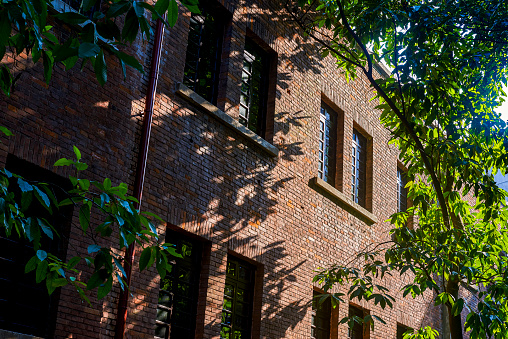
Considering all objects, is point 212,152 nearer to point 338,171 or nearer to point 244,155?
point 244,155

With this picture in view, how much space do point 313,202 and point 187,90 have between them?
13.0ft

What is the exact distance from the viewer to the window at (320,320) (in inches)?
444

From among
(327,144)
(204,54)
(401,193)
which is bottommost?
(204,54)

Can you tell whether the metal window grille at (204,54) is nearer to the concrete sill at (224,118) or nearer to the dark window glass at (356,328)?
the concrete sill at (224,118)

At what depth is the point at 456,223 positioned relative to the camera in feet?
31.7

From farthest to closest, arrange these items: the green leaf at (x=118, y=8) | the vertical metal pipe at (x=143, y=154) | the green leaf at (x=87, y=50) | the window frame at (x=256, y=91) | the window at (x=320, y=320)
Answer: the window at (x=320, y=320), the window frame at (x=256, y=91), the vertical metal pipe at (x=143, y=154), the green leaf at (x=118, y=8), the green leaf at (x=87, y=50)

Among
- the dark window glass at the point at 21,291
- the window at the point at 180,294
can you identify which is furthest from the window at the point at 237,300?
the dark window glass at the point at 21,291

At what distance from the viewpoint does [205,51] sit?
983 centimetres

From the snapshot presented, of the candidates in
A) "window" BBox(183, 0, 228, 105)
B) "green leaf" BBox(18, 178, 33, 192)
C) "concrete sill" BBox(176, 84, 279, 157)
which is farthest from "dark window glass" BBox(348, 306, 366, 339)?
"green leaf" BBox(18, 178, 33, 192)

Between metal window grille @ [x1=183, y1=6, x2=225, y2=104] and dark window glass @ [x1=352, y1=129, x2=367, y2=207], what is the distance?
511cm

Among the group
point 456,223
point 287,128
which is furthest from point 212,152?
point 456,223

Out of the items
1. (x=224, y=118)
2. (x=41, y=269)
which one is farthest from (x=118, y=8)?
(x=224, y=118)

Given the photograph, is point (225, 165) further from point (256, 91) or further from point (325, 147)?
point (325, 147)

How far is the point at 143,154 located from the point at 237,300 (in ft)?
10.4
